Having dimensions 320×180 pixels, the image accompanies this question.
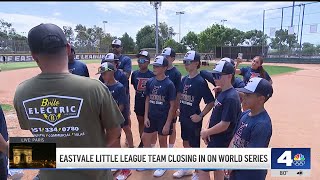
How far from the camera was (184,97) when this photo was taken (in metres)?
4.51

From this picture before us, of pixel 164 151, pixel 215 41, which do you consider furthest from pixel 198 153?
pixel 215 41

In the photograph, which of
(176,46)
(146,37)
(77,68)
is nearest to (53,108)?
(77,68)

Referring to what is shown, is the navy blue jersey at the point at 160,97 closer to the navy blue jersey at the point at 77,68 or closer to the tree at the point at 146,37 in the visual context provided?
the navy blue jersey at the point at 77,68

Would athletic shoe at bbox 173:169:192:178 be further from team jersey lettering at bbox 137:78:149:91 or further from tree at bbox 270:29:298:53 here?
tree at bbox 270:29:298:53

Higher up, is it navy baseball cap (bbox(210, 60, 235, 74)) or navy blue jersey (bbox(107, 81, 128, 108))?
navy baseball cap (bbox(210, 60, 235, 74))

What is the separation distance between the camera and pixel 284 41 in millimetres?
50781

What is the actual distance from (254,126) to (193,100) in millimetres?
1695

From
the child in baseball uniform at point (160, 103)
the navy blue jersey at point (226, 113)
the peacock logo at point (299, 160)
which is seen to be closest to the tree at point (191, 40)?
the child in baseball uniform at point (160, 103)

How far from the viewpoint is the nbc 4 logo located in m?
2.83

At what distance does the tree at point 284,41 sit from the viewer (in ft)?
163

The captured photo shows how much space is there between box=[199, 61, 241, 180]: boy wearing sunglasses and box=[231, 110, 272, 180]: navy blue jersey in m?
0.53

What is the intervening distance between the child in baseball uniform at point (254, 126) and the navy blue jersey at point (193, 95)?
1286 mm

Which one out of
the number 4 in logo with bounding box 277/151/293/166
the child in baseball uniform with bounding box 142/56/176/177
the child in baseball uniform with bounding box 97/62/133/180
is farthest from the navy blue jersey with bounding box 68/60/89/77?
the number 4 in logo with bounding box 277/151/293/166

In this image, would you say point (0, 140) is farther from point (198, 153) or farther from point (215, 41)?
point (215, 41)
